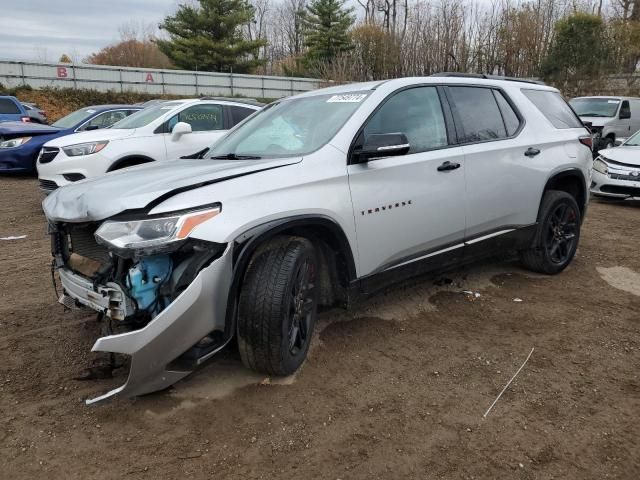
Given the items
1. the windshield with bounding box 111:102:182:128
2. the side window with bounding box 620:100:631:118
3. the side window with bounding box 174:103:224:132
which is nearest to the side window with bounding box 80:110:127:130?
the windshield with bounding box 111:102:182:128

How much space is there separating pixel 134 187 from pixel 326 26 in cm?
4004

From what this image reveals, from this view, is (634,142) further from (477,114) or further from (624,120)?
(477,114)

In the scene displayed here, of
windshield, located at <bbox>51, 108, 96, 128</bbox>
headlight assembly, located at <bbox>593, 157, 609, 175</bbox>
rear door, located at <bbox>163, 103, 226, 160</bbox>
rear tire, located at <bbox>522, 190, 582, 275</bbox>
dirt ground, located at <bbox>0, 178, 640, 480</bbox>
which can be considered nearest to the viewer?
dirt ground, located at <bbox>0, 178, 640, 480</bbox>

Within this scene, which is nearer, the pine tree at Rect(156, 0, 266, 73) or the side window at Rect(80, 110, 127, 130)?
the side window at Rect(80, 110, 127, 130)

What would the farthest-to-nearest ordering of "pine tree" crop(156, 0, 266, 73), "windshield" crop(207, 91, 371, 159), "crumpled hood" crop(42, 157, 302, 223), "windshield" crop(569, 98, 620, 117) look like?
"pine tree" crop(156, 0, 266, 73) < "windshield" crop(569, 98, 620, 117) < "windshield" crop(207, 91, 371, 159) < "crumpled hood" crop(42, 157, 302, 223)

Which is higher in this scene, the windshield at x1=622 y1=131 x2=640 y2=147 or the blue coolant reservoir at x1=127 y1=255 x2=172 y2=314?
the windshield at x1=622 y1=131 x2=640 y2=147

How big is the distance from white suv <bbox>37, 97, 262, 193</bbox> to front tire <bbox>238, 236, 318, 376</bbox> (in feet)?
14.4

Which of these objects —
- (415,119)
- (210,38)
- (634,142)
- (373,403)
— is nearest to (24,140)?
(415,119)

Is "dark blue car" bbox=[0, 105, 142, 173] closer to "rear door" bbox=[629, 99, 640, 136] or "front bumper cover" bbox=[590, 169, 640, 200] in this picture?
"front bumper cover" bbox=[590, 169, 640, 200]

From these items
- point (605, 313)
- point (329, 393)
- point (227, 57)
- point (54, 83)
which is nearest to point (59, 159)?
point (329, 393)

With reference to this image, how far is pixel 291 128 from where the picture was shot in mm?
3729

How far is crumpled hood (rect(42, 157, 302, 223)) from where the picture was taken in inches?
104

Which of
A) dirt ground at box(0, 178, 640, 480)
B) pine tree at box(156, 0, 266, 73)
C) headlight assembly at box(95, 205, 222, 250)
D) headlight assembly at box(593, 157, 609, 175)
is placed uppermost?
pine tree at box(156, 0, 266, 73)

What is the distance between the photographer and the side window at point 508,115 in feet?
14.7
